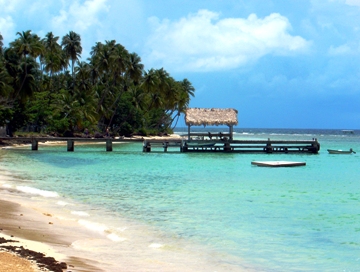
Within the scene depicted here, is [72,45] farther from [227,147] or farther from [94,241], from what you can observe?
[94,241]

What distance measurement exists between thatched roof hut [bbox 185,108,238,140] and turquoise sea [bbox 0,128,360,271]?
1725 cm

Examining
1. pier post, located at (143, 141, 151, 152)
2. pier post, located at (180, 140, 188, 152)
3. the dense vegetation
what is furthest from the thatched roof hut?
the dense vegetation

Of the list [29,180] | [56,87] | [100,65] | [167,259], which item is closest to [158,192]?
[29,180]

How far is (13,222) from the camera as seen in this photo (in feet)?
32.1

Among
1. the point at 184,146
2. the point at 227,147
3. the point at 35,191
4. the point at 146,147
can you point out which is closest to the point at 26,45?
the point at 146,147

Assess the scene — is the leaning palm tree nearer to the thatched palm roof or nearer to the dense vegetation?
the dense vegetation

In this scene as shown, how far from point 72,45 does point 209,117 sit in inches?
1175

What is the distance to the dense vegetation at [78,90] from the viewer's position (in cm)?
4809

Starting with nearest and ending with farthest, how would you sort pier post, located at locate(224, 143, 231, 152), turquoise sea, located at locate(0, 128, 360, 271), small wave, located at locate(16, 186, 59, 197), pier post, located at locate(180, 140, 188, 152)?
turquoise sea, located at locate(0, 128, 360, 271) → small wave, located at locate(16, 186, 59, 197) → pier post, located at locate(224, 143, 231, 152) → pier post, located at locate(180, 140, 188, 152)

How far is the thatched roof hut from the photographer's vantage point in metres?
40.9

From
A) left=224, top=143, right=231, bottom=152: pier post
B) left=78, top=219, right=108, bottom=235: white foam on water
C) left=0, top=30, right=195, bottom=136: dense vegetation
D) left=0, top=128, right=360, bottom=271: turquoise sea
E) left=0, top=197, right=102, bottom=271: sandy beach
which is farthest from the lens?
left=0, top=30, right=195, bottom=136: dense vegetation

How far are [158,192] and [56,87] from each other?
52.8m

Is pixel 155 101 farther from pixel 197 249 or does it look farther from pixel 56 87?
pixel 197 249

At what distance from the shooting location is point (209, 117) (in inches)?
1623
